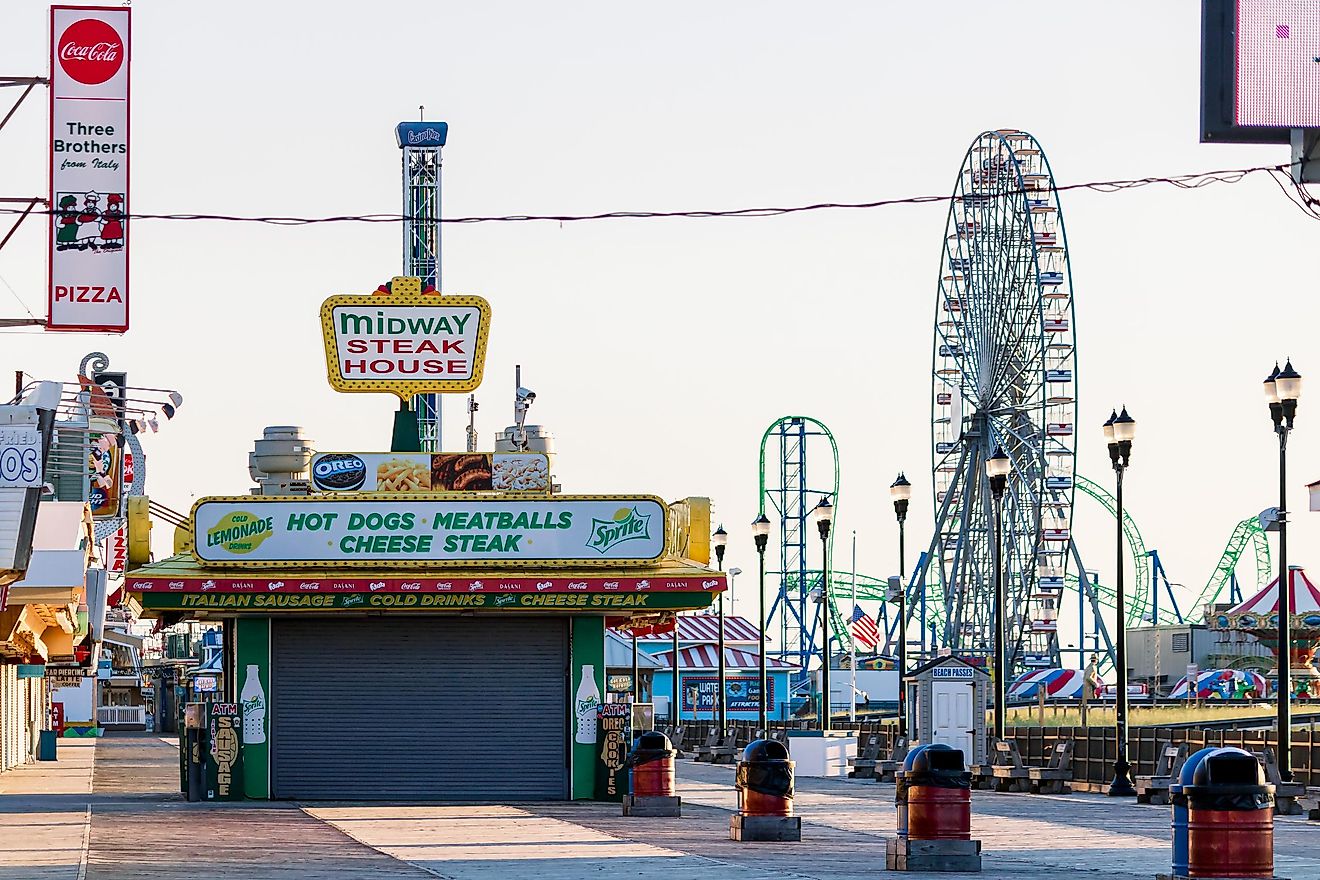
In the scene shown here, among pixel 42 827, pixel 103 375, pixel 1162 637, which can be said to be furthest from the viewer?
pixel 1162 637

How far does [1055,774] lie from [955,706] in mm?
4357

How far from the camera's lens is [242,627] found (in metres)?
30.2

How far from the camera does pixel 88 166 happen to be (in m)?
26.8

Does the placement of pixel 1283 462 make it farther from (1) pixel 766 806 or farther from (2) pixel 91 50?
(2) pixel 91 50

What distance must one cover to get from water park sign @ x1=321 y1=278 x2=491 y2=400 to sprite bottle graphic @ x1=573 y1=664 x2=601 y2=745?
457cm

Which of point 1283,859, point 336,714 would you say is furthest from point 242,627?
point 1283,859

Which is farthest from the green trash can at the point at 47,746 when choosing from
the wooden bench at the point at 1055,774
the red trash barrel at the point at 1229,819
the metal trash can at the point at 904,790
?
the red trash barrel at the point at 1229,819

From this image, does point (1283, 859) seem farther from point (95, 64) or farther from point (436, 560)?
point (95, 64)

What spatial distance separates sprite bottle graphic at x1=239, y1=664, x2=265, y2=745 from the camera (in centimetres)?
3009

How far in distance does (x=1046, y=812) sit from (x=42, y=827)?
39.1 feet

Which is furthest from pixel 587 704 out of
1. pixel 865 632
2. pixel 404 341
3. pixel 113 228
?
pixel 865 632

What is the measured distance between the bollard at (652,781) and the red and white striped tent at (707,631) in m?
47.4

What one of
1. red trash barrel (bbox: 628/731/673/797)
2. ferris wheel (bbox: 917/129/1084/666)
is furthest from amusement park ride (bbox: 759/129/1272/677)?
red trash barrel (bbox: 628/731/673/797)

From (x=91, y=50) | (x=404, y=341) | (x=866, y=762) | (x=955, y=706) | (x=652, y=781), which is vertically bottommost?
(x=866, y=762)
